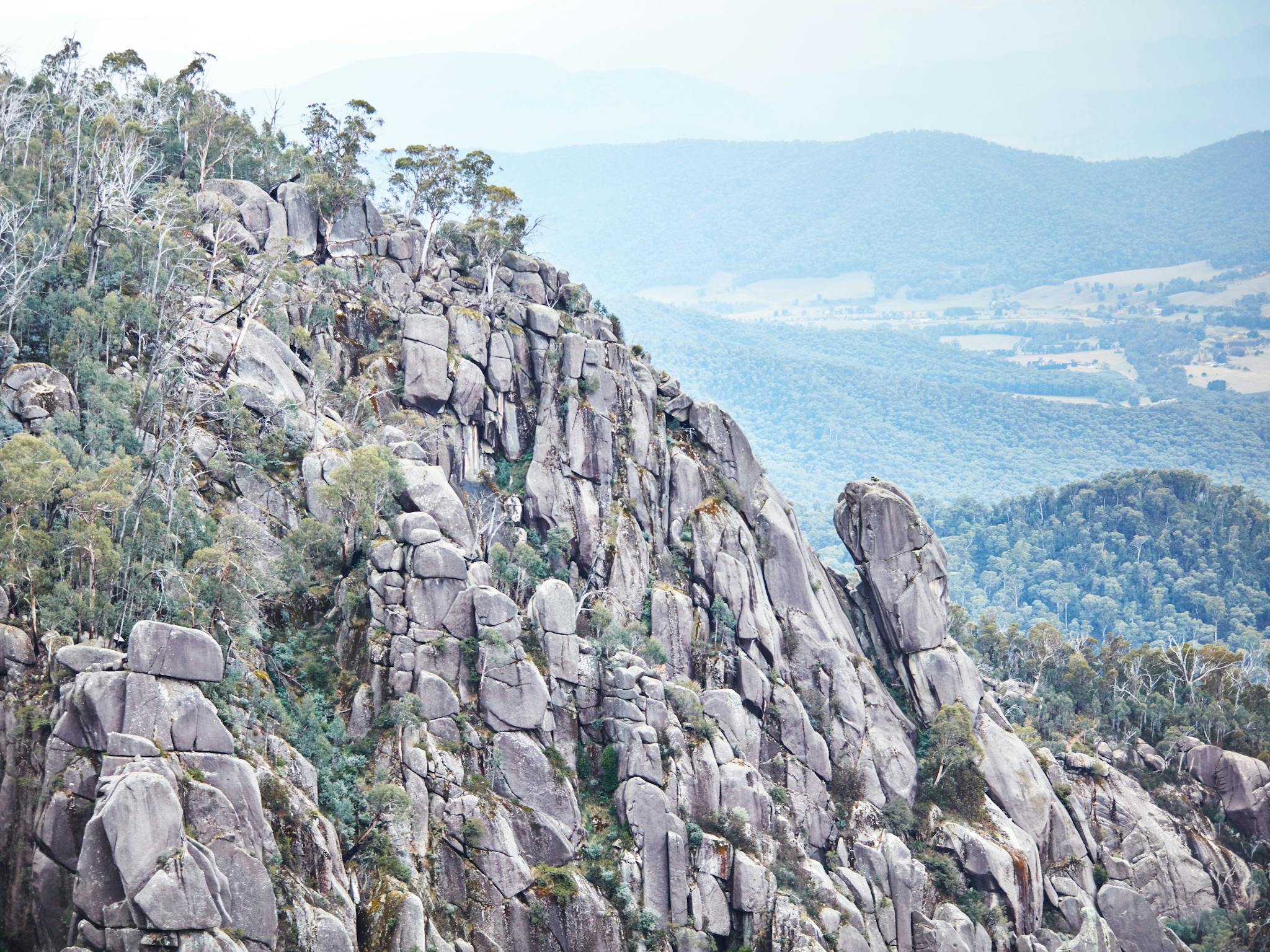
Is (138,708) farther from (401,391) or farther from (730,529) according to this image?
(730,529)

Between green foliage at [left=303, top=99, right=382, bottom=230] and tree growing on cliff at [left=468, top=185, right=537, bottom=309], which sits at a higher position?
green foliage at [left=303, top=99, right=382, bottom=230]

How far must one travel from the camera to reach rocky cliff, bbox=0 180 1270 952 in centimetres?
4316

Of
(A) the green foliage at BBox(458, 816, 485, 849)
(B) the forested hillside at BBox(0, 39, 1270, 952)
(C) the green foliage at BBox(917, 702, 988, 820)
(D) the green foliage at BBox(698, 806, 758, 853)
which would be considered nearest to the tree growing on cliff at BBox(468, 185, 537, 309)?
(B) the forested hillside at BBox(0, 39, 1270, 952)

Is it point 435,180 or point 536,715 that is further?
point 435,180

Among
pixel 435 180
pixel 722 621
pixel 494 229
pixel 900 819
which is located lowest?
pixel 900 819

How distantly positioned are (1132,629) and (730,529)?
137 meters

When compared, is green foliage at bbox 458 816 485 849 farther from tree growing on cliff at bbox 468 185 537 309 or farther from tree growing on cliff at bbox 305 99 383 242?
tree growing on cliff at bbox 305 99 383 242

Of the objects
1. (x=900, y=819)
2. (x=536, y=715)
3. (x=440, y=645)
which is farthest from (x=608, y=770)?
(x=900, y=819)

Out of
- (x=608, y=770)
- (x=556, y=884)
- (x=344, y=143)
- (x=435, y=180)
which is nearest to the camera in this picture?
(x=556, y=884)

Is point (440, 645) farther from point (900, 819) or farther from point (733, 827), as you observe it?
point (900, 819)

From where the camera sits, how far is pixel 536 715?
61.0 metres

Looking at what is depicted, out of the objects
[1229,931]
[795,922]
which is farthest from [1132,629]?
[795,922]

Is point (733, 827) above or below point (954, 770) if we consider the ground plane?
above

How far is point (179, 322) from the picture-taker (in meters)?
66.7
